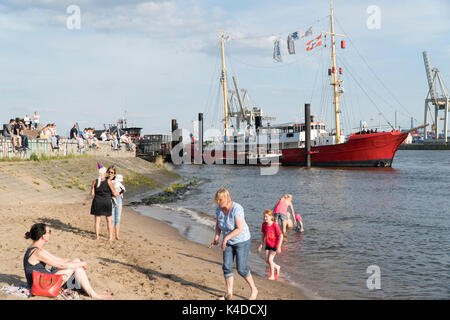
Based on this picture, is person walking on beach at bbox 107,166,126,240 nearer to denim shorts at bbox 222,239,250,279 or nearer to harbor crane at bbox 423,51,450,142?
denim shorts at bbox 222,239,250,279

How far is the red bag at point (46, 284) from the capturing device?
5492 millimetres

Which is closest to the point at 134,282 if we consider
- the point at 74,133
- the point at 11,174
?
the point at 11,174

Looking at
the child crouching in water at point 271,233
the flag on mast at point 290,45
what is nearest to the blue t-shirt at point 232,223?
the child crouching in water at point 271,233

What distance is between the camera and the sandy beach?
6641mm

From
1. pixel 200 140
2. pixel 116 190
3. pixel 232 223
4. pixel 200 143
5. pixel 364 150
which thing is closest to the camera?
pixel 232 223

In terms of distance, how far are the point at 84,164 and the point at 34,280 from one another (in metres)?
19.9

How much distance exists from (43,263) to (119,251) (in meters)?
3.21

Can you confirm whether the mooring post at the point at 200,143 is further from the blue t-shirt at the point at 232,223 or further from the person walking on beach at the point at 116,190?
the blue t-shirt at the point at 232,223

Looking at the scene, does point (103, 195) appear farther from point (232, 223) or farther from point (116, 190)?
point (232, 223)

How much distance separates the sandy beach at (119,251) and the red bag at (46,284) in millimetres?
292

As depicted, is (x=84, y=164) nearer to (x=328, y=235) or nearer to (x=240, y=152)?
(x=328, y=235)

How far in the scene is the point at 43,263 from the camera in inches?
223

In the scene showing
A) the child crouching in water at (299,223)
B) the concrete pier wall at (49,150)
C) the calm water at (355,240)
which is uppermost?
the concrete pier wall at (49,150)

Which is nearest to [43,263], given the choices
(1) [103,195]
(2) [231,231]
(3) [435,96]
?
(2) [231,231]
